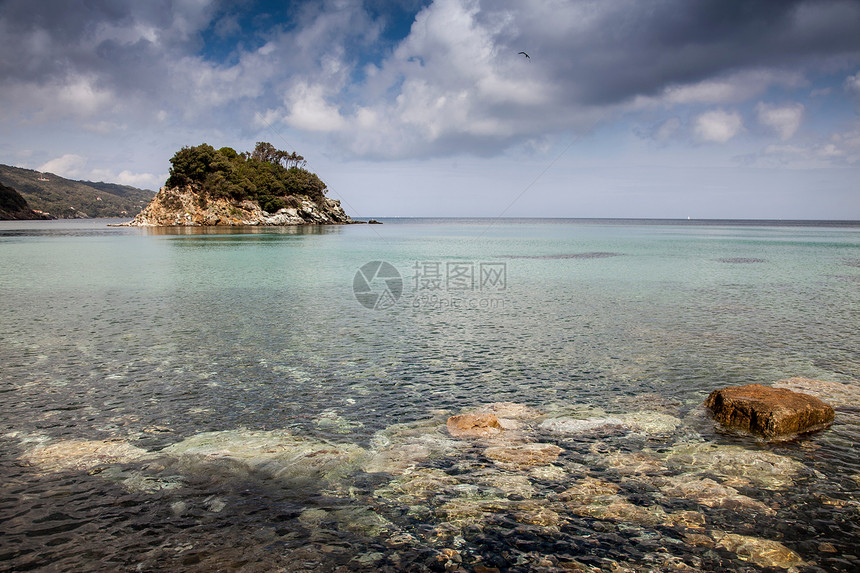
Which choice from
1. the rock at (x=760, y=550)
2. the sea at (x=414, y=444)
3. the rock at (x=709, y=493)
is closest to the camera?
the rock at (x=760, y=550)

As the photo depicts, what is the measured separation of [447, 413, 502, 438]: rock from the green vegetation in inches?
5563

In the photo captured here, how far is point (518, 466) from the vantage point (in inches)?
306

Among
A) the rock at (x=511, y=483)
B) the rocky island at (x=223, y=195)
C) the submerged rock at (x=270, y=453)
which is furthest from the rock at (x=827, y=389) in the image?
the rocky island at (x=223, y=195)

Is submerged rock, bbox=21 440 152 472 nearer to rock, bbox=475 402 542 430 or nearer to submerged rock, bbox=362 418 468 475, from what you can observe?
submerged rock, bbox=362 418 468 475

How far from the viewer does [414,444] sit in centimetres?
859

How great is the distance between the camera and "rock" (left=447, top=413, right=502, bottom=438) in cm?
895

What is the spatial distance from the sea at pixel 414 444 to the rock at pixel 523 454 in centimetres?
5

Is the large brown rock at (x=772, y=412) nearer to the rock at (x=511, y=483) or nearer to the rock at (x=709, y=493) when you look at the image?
the rock at (x=709, y=493)

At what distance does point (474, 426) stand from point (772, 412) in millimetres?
5376

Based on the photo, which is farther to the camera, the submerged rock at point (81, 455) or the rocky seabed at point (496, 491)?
the submerged rock at point (81, 455)

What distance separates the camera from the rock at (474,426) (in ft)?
29.4

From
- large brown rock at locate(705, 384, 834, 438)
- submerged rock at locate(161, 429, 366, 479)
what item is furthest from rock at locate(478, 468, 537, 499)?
large brown rock at locate(705, 384, 834, 438)

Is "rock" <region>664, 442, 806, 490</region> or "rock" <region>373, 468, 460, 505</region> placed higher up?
"rock" <region>664, 442, 806, 490</region>

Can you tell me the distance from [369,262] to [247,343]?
29.6m
